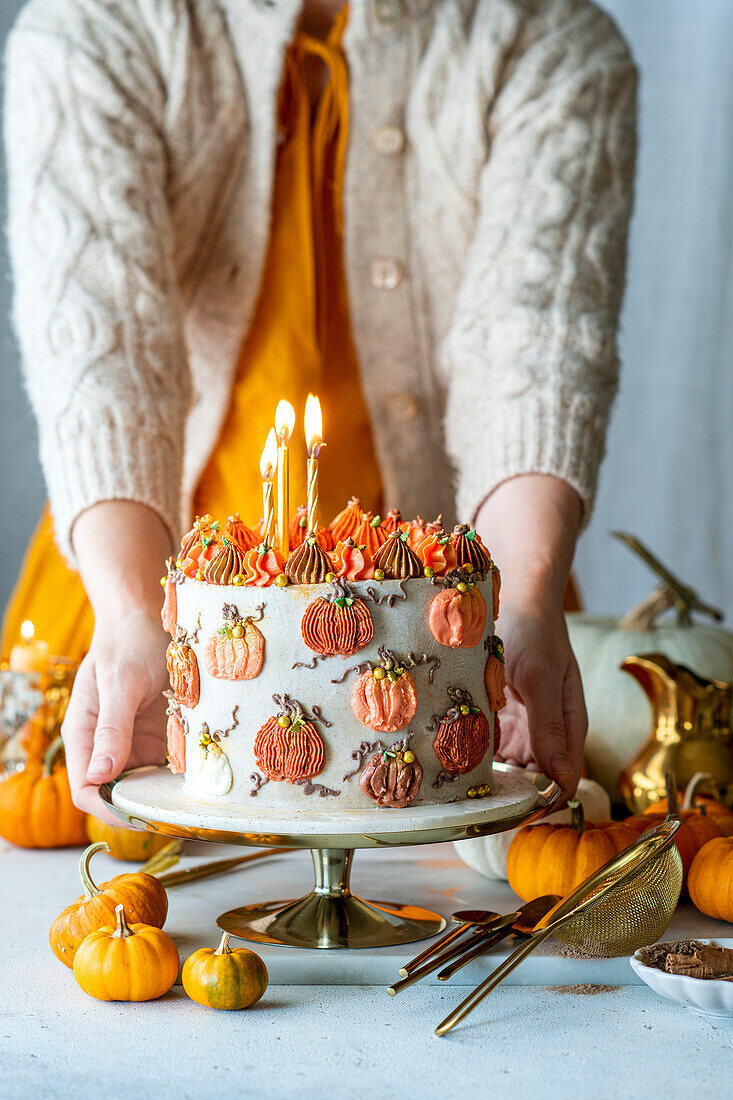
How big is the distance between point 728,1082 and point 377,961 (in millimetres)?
270

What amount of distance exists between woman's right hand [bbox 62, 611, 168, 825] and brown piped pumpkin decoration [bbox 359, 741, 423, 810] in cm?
24

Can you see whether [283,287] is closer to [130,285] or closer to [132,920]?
[130,285]

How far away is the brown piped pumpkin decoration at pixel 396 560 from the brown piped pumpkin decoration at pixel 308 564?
4 cm

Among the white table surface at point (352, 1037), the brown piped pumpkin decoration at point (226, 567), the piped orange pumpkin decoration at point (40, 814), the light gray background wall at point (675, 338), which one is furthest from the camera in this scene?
the light gray background wall at point (675, 338)

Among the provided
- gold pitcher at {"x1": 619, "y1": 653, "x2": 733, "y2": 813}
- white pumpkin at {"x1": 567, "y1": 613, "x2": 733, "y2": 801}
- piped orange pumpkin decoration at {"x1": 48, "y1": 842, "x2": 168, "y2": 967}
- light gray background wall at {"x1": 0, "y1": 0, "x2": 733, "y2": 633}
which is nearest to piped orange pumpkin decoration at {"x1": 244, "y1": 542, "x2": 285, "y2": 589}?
piped orange pumpkin decoration at {"x1": 48, "y1": 842, "x2": 168, "y2": 967}

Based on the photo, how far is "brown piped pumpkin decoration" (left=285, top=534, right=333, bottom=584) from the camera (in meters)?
0.89

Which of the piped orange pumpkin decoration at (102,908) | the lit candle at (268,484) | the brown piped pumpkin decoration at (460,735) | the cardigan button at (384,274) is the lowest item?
the piped orange pumpkin decoration at (102,908)

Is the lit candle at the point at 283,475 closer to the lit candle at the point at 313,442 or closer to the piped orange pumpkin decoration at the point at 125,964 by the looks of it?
the lit candle at the point at 313,442

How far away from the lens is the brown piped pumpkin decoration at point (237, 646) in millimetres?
887

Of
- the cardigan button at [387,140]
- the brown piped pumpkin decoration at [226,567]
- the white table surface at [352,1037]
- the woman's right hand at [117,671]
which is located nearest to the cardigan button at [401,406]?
the cardigan button at [387,140]

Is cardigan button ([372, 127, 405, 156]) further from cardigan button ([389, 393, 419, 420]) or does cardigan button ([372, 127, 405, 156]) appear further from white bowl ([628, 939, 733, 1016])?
white bowl ([628, 939, 733, 1016])

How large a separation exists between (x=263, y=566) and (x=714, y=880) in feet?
1.58

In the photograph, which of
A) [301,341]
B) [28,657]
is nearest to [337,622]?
[28,657]

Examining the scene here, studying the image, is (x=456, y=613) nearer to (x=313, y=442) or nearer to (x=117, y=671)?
(x=313, y=442)
